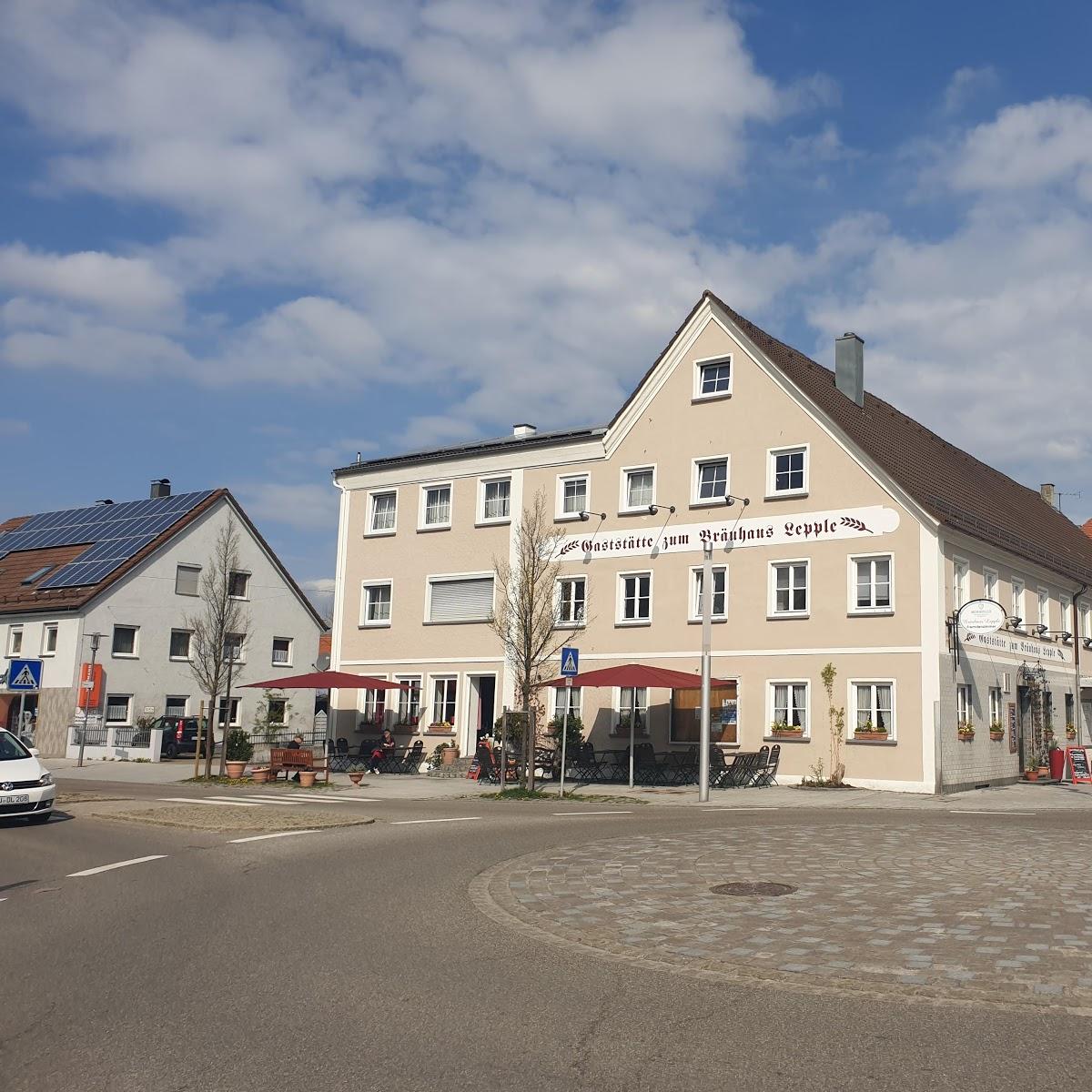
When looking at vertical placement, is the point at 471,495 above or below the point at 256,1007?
above

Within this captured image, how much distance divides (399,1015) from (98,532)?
2018 inches

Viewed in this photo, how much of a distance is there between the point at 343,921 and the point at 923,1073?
540 cm

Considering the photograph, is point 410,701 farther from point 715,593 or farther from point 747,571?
point 747,571

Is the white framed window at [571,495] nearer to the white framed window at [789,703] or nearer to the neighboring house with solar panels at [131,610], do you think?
the white framed window at [789,703]

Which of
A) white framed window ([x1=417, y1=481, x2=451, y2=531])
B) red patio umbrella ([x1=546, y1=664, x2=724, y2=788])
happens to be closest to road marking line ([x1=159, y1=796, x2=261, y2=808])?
red patio umbrella ([x1=546, y1=664, x2=724, y2=788])

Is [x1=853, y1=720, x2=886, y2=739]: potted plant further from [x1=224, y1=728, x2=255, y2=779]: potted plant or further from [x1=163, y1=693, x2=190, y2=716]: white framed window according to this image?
[x1=163, y1=693, x2=190, y2=716]: white framed window

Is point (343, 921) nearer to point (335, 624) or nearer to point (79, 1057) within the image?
point (79, 1057)

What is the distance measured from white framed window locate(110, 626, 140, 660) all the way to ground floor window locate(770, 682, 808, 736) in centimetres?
2816

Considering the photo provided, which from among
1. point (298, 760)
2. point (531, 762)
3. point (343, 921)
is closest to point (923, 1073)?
point (343, 921)

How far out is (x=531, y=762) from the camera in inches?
1039

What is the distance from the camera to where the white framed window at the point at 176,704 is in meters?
48.8

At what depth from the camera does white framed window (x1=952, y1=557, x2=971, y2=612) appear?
29.2 metres

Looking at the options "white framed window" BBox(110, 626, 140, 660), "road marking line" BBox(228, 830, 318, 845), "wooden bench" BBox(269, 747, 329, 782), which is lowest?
"road marking line" BBox(228, 830, 318, 845)

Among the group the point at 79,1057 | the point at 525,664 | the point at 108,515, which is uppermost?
the point at 108,515
